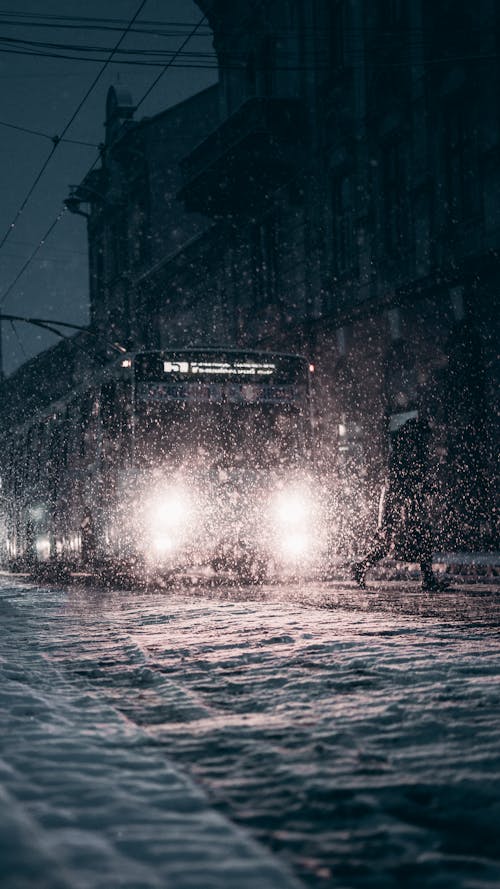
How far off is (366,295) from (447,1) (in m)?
5.30

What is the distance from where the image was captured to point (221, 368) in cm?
1473

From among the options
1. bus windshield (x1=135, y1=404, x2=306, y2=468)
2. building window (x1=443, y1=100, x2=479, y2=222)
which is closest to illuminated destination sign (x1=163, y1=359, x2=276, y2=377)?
bus windshield (x1=135, y1=404, x2=306, y2=468)

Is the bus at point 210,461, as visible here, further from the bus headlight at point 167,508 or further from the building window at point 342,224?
the building window at point 342,224

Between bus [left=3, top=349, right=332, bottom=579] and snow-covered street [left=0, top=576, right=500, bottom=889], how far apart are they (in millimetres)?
6692

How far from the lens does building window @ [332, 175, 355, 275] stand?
21281mm

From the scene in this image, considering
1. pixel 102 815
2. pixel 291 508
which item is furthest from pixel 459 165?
pixel 102 815

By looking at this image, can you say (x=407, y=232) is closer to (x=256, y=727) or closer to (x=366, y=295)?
(x=366, y=295)

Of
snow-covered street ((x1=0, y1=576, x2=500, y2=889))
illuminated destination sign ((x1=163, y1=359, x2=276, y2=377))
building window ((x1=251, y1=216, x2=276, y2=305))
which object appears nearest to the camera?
snow-covered street ((x1=0, y1=576, x2=500, y2=889))

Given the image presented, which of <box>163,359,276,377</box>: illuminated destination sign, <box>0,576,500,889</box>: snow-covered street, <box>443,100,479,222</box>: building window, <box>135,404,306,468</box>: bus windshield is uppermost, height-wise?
<box>443,100,479,222</box>: building window

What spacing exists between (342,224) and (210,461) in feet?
29.8

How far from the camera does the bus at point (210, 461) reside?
14.3 meters

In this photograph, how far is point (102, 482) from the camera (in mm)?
15750

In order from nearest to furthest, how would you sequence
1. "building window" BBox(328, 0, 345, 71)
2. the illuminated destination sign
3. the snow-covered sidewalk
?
the snow-covered sidewalk < the illuminated destination sign < "building window" BBox(328, 0, 345, 71)

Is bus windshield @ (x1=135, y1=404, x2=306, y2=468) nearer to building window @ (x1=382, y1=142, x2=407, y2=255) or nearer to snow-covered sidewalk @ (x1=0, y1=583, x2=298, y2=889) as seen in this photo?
building window @ (x1=382, y1=142, x2=407, y2=255)
